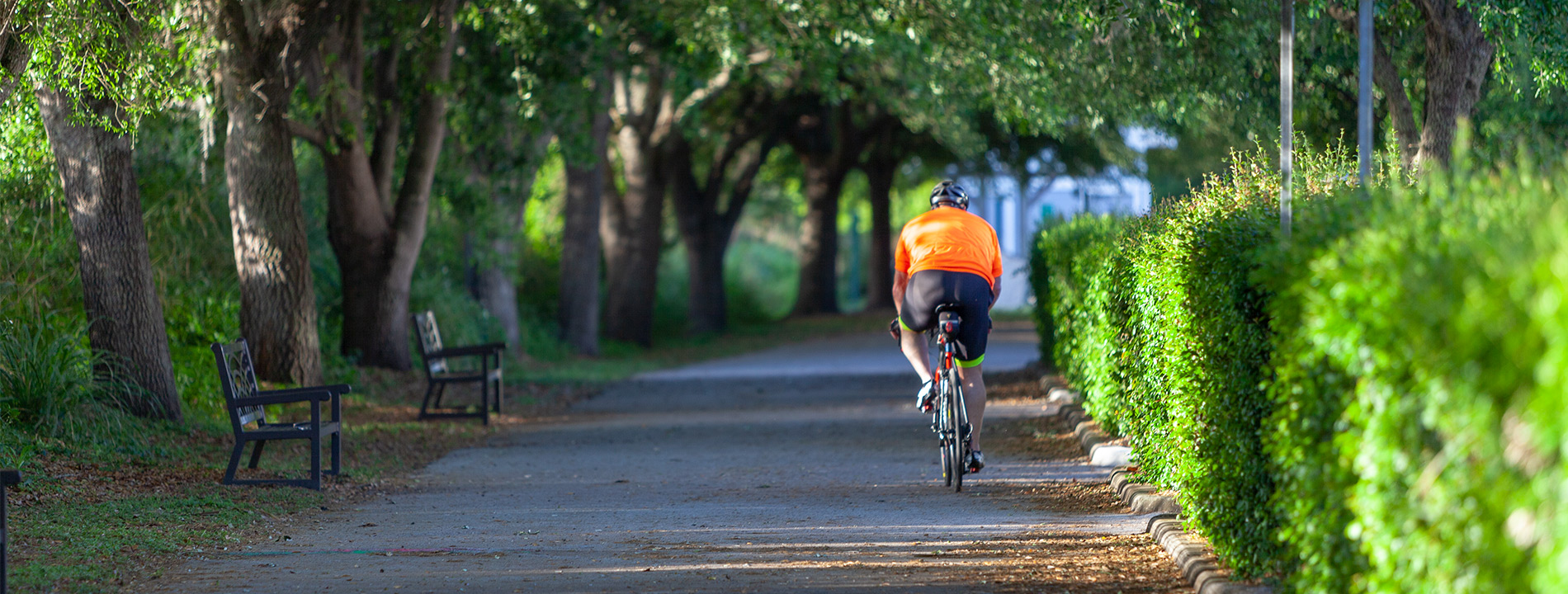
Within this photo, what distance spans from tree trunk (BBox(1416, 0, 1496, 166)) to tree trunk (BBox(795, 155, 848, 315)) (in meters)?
23.3

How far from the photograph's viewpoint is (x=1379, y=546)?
341 cm

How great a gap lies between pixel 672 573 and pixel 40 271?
730 cm

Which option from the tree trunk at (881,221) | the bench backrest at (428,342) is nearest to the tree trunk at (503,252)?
the bench backrest at (428,342)

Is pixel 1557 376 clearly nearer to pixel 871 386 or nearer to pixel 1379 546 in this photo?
pixel 1379 546

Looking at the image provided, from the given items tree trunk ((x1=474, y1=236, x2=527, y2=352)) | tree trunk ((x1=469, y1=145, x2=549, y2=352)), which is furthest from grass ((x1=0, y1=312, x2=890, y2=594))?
tree trunk ((x1=474, y1=236, x2=527, y2=352))

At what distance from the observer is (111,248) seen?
9.61 m

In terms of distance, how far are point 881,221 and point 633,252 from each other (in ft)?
41.8

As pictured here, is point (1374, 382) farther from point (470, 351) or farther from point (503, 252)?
point (503, 252)

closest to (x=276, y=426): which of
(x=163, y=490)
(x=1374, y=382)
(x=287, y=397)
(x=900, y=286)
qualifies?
(x=287, y=397)

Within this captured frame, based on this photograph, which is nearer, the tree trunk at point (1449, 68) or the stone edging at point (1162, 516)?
the stone edging at point (1162, 516)

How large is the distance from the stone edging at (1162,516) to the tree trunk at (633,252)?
12.9m

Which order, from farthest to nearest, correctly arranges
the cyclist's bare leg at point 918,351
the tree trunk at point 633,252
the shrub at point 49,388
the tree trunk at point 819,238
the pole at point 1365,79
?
the tree trunk at point 819,238 < the tree trunk at point 633,252 < the shrub at point 49,388 < the cyclist's bare leg at point 918,351 < the pole at point 1365,79

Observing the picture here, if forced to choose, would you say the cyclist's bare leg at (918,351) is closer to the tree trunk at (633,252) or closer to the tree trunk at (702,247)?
the tree trunk at (633,252)

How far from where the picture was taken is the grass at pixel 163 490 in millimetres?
5945
